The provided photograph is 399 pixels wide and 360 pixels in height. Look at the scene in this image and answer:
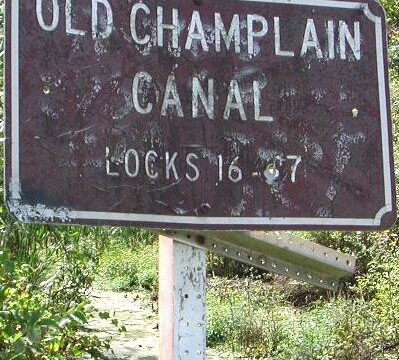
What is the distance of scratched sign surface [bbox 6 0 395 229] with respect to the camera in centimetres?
174

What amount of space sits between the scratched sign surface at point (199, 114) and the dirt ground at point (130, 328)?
4567 mm

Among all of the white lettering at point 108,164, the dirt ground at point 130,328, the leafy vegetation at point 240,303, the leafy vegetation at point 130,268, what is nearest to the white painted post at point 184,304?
the white lettering at point 108,164

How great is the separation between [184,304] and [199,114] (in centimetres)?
48

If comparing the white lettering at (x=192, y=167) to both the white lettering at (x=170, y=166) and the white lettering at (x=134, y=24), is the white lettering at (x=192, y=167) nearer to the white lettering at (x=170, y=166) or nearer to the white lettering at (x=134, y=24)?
the white lettering at (x=170, y=166)

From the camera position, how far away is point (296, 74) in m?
2.00

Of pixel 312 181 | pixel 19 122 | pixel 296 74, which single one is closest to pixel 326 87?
pixel 296 74

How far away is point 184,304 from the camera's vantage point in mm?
1980

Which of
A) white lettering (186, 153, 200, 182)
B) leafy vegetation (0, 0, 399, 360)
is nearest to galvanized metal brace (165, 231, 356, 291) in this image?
white lettering (186, 153, 200, 182)

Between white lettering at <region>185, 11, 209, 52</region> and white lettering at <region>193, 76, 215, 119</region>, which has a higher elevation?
white lettering at <region>185, 11, 209, 52</region>

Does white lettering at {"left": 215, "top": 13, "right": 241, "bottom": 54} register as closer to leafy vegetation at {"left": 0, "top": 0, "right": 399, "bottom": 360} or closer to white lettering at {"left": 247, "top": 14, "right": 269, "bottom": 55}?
white lettering at {"left": 247, "top": 14, "right": 269, "bottom": 55}

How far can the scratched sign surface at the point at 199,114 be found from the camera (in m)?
1.74

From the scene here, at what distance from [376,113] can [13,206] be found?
0.96 metres

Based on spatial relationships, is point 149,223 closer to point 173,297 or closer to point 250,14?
point 173,297

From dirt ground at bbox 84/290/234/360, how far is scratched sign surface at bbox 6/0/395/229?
457 centimetres
